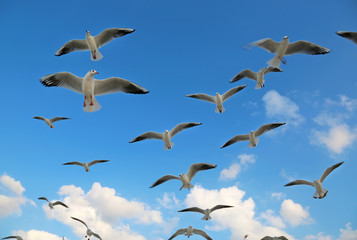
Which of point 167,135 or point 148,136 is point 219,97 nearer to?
point 167,135

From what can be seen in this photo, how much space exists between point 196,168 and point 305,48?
6226 millimetres

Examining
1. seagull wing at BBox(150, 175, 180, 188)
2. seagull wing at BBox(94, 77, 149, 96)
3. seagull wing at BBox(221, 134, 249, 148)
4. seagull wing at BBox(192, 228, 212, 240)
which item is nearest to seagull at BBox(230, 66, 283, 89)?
seagull wing at BBox(221, 134, 249, 148)

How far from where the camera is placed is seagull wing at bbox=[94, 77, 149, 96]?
29.6ft

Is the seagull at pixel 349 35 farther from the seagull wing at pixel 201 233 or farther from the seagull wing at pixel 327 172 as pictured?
the seagull wing at pixel 201 233

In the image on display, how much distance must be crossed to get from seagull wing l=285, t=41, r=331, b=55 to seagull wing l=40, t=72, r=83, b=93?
25.0 ft

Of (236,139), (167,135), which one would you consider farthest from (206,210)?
(167,135)

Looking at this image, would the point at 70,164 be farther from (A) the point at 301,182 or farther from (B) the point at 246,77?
(A) the point at 301,182

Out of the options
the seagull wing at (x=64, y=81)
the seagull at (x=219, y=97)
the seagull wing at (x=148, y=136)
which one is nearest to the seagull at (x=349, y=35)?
the seagull at (x=219, y=97)

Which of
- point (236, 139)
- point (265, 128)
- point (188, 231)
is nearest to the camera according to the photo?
point (265, 128)

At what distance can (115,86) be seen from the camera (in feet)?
30.6

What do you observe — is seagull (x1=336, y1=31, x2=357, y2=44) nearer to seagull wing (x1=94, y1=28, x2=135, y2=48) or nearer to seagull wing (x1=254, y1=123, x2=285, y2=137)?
seagull wing (x1=254, y1=123, x2=285, y2=137)

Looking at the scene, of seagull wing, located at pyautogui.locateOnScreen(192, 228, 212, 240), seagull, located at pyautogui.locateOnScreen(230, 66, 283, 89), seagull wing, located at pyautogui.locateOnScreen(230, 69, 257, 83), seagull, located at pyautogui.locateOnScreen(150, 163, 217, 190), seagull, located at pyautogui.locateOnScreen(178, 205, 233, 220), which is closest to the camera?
seagull, located at pyautogui.locateOnScreen(150, 163, 217, 190)

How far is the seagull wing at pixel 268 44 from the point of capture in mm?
11437

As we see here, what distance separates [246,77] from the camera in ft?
45.1
